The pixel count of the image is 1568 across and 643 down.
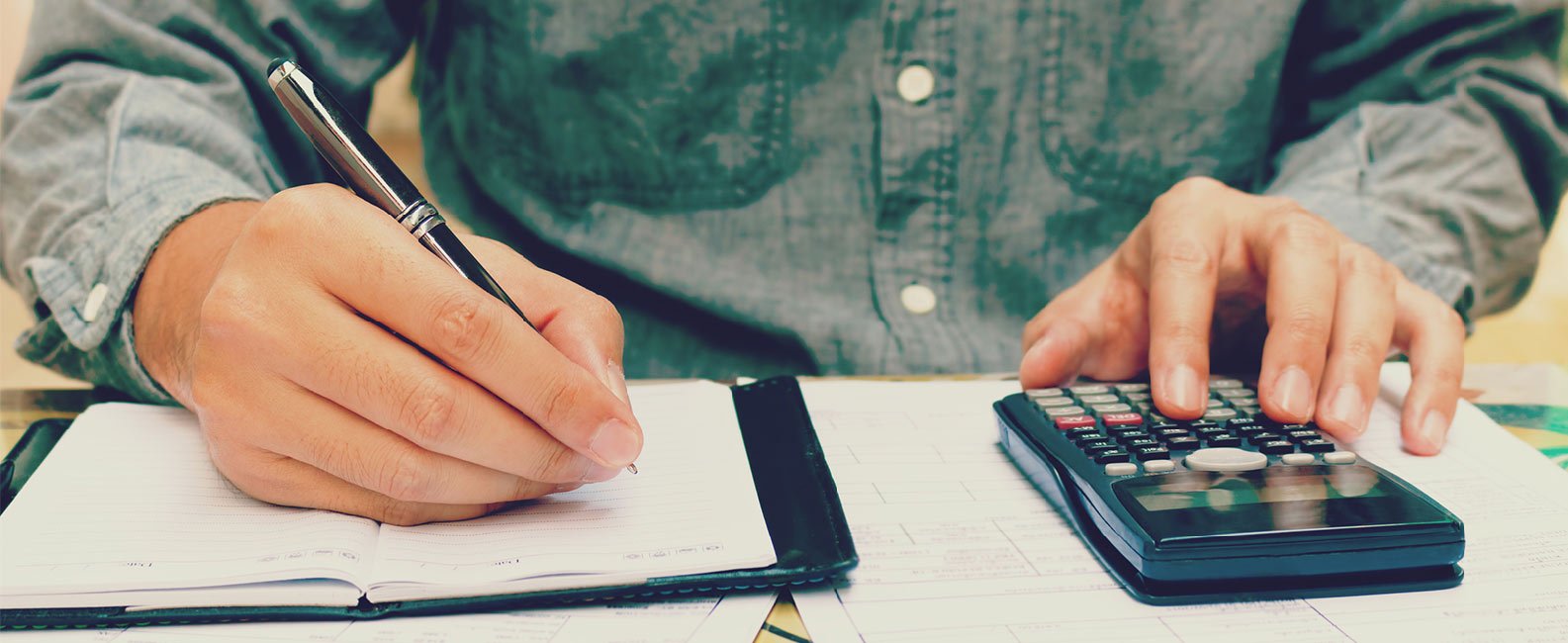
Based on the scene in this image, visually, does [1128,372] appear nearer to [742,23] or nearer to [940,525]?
[940,525]

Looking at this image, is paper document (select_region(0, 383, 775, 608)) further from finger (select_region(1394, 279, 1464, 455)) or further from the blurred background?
the blurred background

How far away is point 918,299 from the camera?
735mm

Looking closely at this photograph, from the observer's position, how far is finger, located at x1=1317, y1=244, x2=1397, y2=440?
448 millimetres

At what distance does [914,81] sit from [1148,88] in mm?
172

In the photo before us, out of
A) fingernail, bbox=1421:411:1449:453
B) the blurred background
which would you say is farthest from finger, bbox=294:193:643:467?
the blurred background

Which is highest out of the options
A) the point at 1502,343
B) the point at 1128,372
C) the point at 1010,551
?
the point at 1010,551

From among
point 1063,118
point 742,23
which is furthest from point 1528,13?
point 742,23

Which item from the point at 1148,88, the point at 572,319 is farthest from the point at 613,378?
the point at 1148,88

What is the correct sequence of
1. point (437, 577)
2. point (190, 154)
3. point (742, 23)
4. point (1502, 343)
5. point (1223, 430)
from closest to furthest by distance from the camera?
point (437, 577) < point (1223, 430) < point (190, 154) < point (742, 23) < point (1502, 343)

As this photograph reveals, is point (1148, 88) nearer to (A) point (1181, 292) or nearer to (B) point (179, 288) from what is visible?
(A) point (1181, 292)

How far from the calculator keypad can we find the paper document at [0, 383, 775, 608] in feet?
0.45

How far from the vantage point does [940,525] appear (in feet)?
1.24

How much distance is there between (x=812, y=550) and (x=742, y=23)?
0.46 m

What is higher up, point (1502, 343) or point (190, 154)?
point (190, 154)
